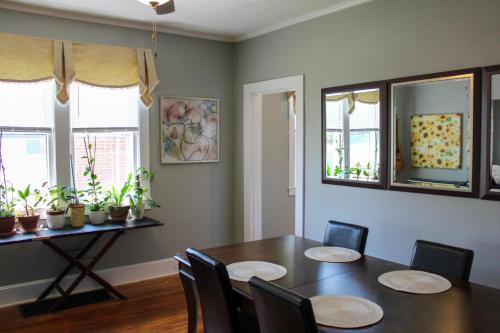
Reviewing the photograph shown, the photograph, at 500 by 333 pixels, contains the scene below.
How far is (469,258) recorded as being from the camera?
2244mm

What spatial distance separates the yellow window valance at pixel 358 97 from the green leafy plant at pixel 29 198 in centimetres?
269

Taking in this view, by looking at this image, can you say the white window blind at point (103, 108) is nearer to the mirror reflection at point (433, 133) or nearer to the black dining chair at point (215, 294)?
the black dining chair at point (215, 294)

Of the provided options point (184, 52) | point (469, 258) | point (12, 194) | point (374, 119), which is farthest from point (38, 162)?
point (469, 258)

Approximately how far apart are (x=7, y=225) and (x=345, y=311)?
9.44ft

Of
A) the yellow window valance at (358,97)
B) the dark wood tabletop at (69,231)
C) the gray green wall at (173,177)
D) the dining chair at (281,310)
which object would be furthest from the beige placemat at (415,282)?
the gray green wall at (173,177)

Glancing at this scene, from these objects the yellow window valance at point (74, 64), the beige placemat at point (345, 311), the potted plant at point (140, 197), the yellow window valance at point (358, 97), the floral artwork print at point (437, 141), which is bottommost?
the beige placemat at point (345, 311)

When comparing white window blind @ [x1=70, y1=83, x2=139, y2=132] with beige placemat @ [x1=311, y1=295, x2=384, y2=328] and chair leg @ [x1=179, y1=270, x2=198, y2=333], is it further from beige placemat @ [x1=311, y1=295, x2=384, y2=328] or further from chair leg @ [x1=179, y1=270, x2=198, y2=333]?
beige placemat @ [x1=311, y1=295, x2=384, y2=328]

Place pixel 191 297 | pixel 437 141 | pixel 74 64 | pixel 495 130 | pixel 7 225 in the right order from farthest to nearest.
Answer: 1. pixel 74 64
2. pixel 7 225
3. pixel 437 141
4. pixel 495 130
5. pixel 191 297

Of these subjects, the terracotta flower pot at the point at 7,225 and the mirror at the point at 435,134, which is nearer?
the mirror at the point at 435,134

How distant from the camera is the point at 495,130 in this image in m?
2.69

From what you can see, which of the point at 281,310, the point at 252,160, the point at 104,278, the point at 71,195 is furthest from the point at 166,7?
the point at 104,278

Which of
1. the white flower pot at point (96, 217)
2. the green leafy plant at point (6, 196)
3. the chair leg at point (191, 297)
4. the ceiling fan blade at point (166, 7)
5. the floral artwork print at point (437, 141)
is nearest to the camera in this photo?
the chair leg at point (191, 297)

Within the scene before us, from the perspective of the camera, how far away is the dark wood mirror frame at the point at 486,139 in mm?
2715

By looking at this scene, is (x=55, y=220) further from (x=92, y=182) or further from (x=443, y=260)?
(x=443, y=260)
